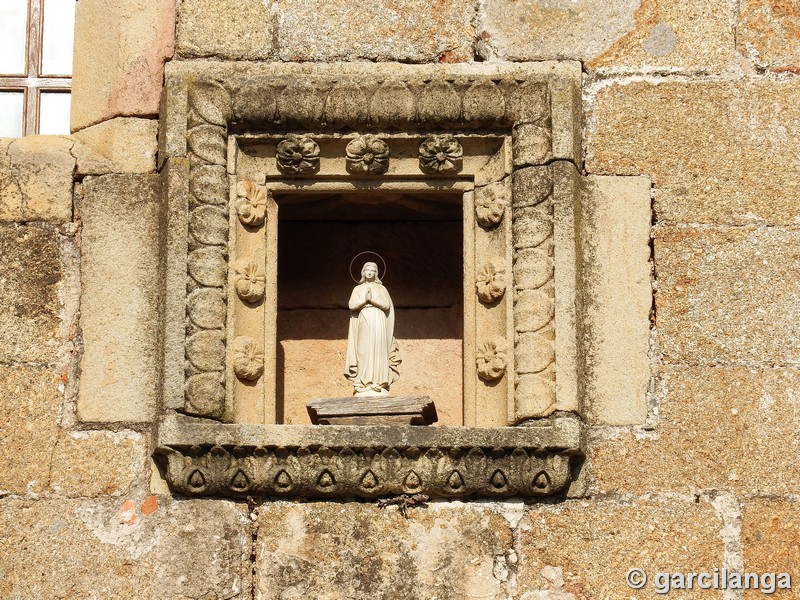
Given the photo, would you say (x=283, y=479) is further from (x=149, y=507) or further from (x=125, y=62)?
(x=125, y=62)

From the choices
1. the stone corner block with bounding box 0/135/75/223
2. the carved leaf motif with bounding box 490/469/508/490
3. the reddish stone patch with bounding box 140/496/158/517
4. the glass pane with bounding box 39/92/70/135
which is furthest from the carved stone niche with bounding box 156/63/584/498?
the glass pane with bounding box 39/92/70/135

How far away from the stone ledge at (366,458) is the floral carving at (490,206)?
0.79 m

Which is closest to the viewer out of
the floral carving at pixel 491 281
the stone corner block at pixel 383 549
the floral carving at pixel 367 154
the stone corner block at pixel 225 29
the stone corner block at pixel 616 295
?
the stone corner block at pixel 383 549

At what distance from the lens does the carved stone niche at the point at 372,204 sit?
6.59 m

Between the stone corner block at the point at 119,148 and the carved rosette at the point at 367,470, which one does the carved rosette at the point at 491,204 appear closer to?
the carved rosette at the point at 367,470

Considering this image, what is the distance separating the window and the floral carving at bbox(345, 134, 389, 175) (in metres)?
1.26

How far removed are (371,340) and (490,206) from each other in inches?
24.8

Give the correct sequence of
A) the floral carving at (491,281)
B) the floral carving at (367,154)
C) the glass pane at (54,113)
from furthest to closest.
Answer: the glass pane at (54,113) → the floral carving at (367,154) → the floral carving at (491,281)

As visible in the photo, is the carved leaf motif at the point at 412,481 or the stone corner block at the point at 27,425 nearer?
the carved leaf motif at the point at 412,481

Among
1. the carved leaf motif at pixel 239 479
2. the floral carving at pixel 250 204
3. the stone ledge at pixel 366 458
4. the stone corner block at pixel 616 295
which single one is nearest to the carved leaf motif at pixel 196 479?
the stone ledge at pixel 366 458

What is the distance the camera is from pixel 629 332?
684cm

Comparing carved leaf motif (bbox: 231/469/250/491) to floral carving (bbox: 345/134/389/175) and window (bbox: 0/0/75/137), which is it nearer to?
floral carving (bbox: 345/134/389/175)

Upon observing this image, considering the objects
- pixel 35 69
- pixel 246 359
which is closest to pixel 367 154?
pixel 246 359

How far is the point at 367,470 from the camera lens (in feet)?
21.6
